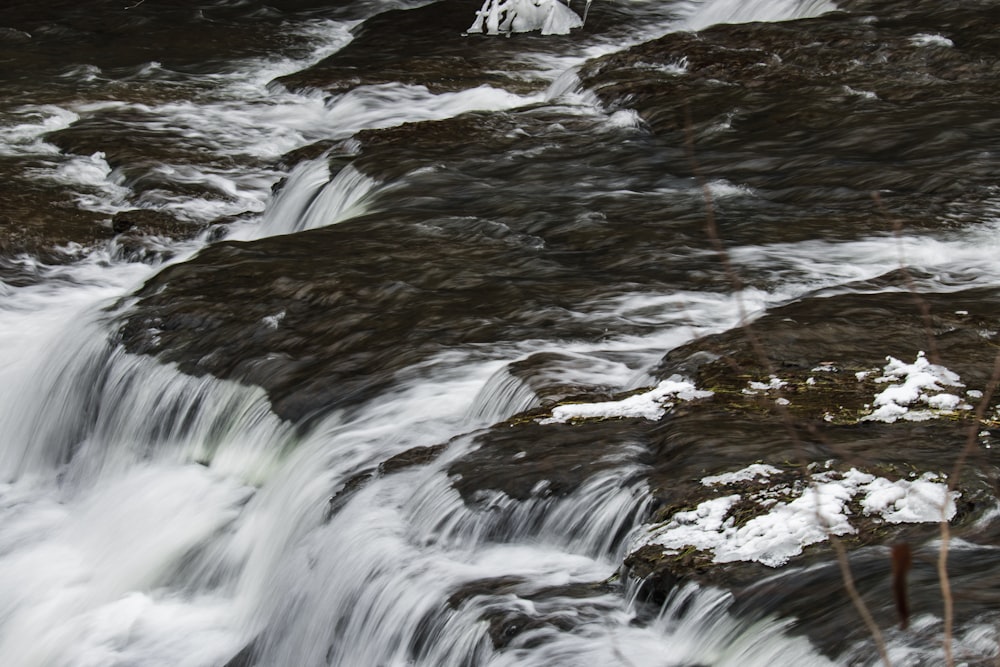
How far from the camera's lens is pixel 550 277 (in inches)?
268

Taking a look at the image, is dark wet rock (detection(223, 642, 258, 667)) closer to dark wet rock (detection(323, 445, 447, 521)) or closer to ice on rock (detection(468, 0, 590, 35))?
dark wet rock (detection(323, 445, 447, 521))

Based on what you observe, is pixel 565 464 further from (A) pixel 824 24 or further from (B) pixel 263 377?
(A) pixel 824 24

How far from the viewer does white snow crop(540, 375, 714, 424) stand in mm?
4883

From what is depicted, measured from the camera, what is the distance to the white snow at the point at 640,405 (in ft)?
16.0

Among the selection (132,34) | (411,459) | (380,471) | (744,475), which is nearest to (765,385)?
(744,475)

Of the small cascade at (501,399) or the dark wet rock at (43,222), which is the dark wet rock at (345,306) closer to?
the small cascade at (501,399)

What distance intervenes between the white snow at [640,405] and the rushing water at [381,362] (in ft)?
0.79

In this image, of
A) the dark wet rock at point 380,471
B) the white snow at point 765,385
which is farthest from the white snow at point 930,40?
the dark wet rock at point 380,471

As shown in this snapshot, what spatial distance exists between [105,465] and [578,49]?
7624 mm

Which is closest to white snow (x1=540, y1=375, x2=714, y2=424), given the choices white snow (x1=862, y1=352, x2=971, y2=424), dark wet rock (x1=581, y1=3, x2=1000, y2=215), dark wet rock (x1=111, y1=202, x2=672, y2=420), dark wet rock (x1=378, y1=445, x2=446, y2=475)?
dark wet rock (x1=378, y1=445, x2=446, y2=475)

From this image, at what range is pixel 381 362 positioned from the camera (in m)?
6.02

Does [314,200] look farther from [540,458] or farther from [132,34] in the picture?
[132,34]

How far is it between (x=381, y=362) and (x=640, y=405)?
1.54m

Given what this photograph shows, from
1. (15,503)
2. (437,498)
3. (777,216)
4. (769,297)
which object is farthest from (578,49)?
(437,498)
